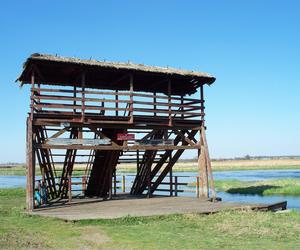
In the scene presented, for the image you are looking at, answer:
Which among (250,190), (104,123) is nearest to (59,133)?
(104,123)

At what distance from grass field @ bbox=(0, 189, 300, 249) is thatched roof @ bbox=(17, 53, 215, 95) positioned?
660 centimetres

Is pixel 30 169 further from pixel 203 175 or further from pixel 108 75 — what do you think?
pixel 203 175

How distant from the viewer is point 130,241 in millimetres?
11836

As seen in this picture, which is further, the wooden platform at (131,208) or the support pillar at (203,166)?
the support pillar at (203,166)

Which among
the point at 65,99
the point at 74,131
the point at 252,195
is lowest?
the point at 252,195

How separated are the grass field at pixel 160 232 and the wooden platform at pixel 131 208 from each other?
70 centimetres

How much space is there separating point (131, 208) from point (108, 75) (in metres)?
7.30

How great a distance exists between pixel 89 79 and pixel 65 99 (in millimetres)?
3872

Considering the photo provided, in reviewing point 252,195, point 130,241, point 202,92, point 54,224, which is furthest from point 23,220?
point 252,195

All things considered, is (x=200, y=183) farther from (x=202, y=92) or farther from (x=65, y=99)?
(x=65, y=99)

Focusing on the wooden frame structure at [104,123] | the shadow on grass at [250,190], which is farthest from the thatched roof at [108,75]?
the shadow on grass at [250,190]

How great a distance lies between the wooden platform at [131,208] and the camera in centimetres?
1614

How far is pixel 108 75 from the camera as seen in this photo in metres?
22.2

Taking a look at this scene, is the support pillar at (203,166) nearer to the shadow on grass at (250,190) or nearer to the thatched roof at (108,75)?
the thatched roof at (108,75)
